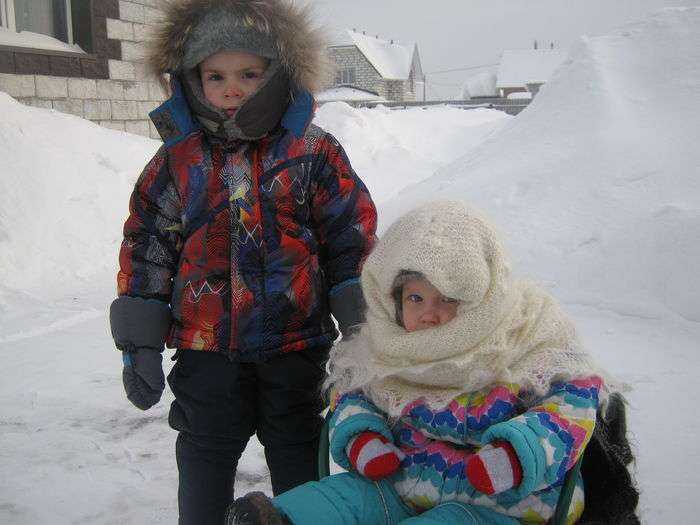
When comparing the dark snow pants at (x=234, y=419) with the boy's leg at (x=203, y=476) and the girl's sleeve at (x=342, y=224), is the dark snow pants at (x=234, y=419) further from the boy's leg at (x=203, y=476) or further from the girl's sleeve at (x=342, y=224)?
the girl's sleeve at (x=342, y=224)

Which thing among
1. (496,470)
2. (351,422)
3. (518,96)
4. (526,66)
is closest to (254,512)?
(351,422)

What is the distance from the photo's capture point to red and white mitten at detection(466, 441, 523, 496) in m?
1.33

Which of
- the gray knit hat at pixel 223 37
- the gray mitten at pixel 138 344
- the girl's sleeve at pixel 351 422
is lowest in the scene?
the girl's sleeve at pixel 351 422

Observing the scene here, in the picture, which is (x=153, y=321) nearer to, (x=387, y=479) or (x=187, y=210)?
(x=187, y=210)

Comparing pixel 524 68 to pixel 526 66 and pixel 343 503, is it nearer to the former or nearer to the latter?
pixel 526 66

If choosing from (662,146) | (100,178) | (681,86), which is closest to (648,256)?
(662,146)

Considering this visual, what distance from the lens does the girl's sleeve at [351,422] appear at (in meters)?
1.55

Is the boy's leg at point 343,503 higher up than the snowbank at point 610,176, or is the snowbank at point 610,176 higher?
the snowbank at point 610,176

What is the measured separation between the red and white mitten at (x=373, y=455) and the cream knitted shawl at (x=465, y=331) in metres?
0.08

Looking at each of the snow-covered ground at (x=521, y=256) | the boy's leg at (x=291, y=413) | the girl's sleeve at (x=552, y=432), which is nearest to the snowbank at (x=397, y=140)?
the snow-covered ground at (x=521, y=256)

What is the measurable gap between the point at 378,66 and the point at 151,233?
4127 cm

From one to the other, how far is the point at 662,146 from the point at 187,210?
4067mm

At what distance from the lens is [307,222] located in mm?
1910

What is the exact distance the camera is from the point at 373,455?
1489mm
